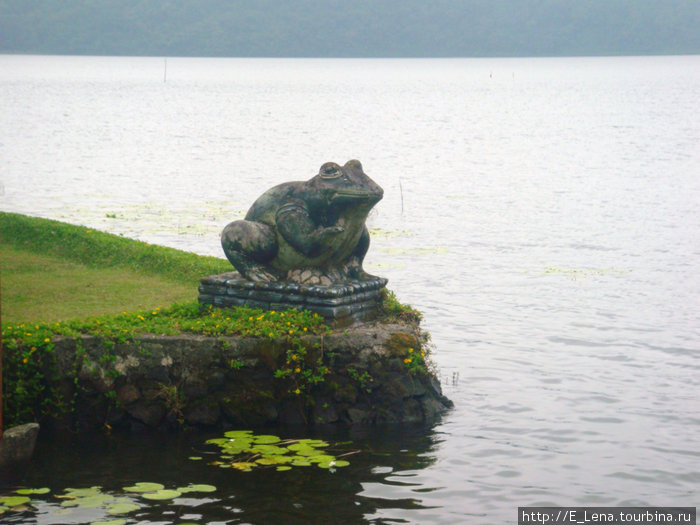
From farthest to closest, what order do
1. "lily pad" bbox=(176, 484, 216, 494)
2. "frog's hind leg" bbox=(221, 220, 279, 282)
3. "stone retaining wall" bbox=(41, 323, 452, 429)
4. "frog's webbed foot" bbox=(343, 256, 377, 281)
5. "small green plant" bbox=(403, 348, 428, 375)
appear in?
"frog's webbed foot" bbox=(343, 256, 377, 281) → "frog's hind leg" bbox=(221, 220, 279, 282) → "small green plant" bbox=(403, 348, 428, 375) → "stone retaining wall" bbox=(41, 323, 452, 429) → "lily pad" bbox=(176, 484, 216, 494)

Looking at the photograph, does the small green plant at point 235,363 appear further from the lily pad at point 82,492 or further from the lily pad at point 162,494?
the lily pad at point 82,492

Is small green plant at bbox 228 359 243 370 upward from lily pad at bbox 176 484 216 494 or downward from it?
upward

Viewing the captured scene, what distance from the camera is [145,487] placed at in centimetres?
999

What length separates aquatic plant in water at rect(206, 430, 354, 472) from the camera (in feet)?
34.6

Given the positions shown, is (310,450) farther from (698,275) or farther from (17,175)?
(17,175)

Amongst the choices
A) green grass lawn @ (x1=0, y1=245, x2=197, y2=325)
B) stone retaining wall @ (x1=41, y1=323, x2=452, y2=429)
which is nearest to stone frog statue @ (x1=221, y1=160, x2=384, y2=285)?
stone retaining wall @ (x1=41, y1=323, x2=452, y2=429)

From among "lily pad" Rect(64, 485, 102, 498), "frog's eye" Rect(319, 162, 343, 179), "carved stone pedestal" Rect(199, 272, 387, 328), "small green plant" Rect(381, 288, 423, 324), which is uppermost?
"frog's eye" Rect(319, 162, 343, 179)

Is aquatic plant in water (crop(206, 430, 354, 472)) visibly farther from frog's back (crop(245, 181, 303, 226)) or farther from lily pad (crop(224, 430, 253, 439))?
frog's back (crop(245, 181, 303, 226))

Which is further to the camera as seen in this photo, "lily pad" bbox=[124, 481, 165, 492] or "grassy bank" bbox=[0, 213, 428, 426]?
"grassy bank" bbox=[0, 213, 428, 426]

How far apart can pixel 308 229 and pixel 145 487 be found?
388 cm

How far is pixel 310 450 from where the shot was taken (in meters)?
11.0

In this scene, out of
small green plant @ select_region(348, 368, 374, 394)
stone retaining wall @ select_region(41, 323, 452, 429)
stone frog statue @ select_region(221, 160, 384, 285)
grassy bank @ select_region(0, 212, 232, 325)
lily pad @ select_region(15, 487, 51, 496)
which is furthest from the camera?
grassy bank @ select_region(0, 212, 232, 325)

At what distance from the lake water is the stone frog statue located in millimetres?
2343

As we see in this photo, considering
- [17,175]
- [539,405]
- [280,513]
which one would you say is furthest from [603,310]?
[17,175]
